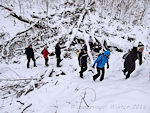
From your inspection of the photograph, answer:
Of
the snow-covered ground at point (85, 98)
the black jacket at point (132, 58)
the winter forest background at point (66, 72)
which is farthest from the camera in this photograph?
the black jacket at point (132, 58)

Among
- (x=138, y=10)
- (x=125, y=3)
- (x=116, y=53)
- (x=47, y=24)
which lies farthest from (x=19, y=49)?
(x=138, y=10)

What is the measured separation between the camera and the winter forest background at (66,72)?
219 centimetres

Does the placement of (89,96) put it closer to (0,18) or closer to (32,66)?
(32,66)

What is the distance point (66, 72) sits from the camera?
211 inches

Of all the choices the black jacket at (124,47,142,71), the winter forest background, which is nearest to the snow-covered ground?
the winter forest background

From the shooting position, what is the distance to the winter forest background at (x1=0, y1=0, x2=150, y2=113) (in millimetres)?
2188

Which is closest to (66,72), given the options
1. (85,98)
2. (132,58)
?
(85,98)

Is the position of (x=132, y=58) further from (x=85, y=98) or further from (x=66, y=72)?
(x=66, y=72)

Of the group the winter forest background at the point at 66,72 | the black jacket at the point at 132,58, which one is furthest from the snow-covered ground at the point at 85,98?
the black jacket at the point at 132,58

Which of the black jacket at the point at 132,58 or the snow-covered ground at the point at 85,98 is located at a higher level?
the black jacket at the point at 132,58

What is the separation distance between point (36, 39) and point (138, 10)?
769 inches

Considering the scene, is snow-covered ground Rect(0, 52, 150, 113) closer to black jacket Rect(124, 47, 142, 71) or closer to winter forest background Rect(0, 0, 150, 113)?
winter forest background Rect(0, 0, 150, 113)

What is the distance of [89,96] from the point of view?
2.55 m

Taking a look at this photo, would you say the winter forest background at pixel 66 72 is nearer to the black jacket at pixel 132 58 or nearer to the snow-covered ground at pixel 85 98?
the snow-covered ground at pixel 85 98
